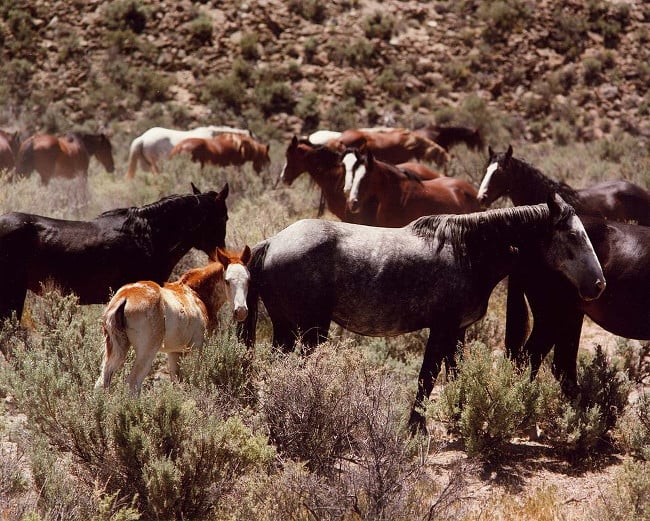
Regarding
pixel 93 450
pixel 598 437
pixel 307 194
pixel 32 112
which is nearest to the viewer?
pixel 93 450

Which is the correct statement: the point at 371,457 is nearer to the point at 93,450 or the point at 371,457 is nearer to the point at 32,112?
the point at 93,450

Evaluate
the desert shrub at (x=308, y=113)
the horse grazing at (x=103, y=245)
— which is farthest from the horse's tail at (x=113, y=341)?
the desert shrub at (x=308, y=113)

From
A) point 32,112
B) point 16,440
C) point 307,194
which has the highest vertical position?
point 16,440

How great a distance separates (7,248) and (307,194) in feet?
26.9

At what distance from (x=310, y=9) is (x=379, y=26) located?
2665 mm

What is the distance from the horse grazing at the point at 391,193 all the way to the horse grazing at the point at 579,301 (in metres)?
3.62

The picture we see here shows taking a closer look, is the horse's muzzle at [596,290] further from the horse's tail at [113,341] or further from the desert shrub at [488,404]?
the horse's tail at [113,341]

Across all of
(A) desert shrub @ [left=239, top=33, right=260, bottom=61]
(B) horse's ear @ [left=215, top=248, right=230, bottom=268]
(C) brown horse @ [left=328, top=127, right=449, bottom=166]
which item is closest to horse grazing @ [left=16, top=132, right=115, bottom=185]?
(C) brown horse @ [left=328, top=127, right=449, bottom=166]

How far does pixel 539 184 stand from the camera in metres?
9.95

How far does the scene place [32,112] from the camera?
26.2m

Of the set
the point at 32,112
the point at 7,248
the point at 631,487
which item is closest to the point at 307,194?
the point at 7,248

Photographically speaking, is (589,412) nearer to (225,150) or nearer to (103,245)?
(103,245)

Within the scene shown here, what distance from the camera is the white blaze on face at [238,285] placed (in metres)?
5.95

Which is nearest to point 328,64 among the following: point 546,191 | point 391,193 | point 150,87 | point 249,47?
point 249,47
